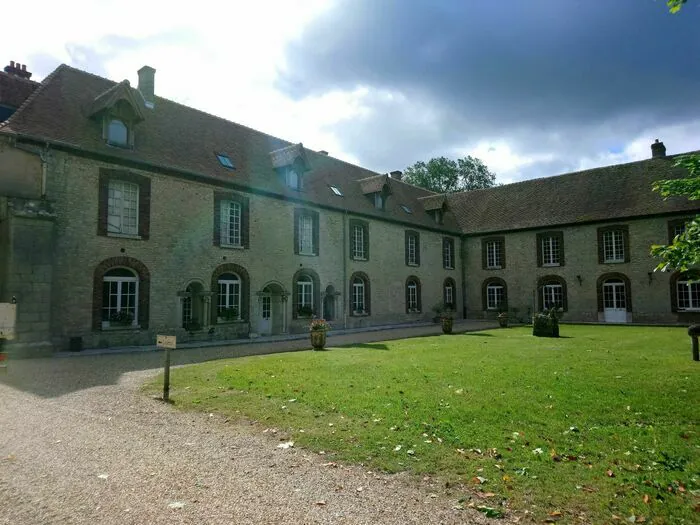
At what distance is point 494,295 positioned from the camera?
31.1 meters

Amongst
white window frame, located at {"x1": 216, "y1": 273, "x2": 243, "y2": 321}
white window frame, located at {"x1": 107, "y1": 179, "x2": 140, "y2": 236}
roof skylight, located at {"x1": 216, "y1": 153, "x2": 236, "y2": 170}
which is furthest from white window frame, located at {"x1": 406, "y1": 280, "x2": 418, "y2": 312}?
white window frame, located at {"x1": 107, "y1": 179, "x2": 140, "y2": 236}

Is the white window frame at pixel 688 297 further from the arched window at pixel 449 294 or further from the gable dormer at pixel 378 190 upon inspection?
the gable dormer at pixel 378 190

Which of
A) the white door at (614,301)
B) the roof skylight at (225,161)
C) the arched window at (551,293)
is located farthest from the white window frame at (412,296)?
the roof skylight at (225,161)

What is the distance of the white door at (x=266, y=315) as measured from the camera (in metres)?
19.6

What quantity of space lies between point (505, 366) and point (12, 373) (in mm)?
11187

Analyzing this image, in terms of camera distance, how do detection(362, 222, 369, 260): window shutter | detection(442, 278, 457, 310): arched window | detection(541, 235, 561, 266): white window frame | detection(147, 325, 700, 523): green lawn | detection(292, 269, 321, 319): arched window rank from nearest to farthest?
detection(147, 325, 700, 523): green lawn
detection(292, 269, 321, 319): arched window
detection(362, 222, 369, 260): window shutter
detection(541, 235, 561, 266): white window frame
detection(442, 278, 457, 310): arched window

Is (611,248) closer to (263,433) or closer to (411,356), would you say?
(411,356)

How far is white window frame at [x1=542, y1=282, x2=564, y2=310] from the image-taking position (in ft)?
93.0

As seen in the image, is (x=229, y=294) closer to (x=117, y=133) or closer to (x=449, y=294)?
(x=117, y=133)

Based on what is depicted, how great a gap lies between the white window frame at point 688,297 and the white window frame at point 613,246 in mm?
3189

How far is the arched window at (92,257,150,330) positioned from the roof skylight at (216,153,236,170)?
5.85 meters

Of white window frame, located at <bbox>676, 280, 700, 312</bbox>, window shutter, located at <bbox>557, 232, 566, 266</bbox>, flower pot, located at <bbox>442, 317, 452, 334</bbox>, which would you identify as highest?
window shutter, located at <bbox>557, 232, 566, 266</bbox>

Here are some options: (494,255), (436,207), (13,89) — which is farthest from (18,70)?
(494,255)

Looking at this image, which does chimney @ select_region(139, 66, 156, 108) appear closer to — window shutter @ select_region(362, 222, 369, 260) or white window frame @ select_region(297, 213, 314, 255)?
white window frame @ select_region(297, 213, 314, 255)
